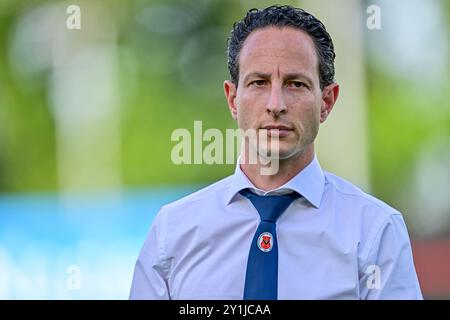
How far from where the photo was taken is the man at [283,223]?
4.87ft

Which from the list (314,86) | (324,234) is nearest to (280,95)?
(314,86)

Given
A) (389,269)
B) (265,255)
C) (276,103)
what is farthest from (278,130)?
(389,269)

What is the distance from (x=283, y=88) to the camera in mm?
1517

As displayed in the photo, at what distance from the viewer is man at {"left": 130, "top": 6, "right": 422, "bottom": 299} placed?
1.48 meters

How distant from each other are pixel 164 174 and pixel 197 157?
0.10 meters

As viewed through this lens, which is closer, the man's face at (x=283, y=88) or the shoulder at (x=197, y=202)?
the man's face at (x=283, y=88)

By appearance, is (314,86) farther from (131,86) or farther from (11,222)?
(11,222)

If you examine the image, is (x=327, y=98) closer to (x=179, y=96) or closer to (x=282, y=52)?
(x=282, y=52)

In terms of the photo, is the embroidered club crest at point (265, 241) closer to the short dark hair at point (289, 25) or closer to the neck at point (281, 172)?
the neck at point (281, 172)

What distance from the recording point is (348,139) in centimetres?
182

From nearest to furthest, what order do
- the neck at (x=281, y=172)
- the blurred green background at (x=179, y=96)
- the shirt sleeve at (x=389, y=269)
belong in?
the shirt sleeve at (x=389, y=269)
the neck at (x=281, y=172)
the blurred green background at (x=179, y=96)

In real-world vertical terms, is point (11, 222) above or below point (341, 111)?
below

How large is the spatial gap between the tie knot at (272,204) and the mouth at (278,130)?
136 mm

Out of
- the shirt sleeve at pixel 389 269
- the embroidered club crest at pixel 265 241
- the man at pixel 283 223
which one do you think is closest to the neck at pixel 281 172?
the man at pixel 283 223
